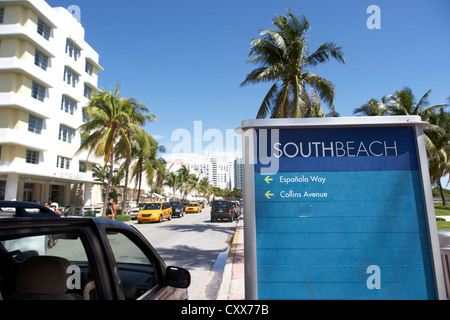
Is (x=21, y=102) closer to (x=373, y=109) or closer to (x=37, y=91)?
(x=37, y=91)

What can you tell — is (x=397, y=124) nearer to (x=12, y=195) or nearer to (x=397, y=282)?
(x=397, y=282)

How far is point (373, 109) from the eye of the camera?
25.7m

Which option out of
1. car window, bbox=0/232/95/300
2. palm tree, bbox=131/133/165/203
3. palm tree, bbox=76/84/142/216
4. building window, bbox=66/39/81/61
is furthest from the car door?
building window, bbox=66/39/81/61

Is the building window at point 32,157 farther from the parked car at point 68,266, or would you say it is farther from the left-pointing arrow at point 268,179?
the left-pointing arrow at point 268,179

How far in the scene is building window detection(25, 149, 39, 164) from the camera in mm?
25711

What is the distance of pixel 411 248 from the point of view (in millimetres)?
2371

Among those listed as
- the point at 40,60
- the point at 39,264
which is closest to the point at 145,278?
the point at 39,264

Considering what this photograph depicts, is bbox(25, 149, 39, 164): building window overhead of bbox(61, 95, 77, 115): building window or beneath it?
beneath

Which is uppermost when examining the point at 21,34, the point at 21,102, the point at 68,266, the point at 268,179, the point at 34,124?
the point at 21,34

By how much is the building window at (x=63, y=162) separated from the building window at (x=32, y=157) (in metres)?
2.38

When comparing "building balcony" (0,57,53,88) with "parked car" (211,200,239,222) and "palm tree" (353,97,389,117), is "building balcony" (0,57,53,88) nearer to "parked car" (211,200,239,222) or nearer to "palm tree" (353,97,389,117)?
"parked car" (211,200,239,222)

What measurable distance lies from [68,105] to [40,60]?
18.3ft

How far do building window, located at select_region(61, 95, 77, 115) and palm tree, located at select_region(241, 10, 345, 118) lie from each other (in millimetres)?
25914
